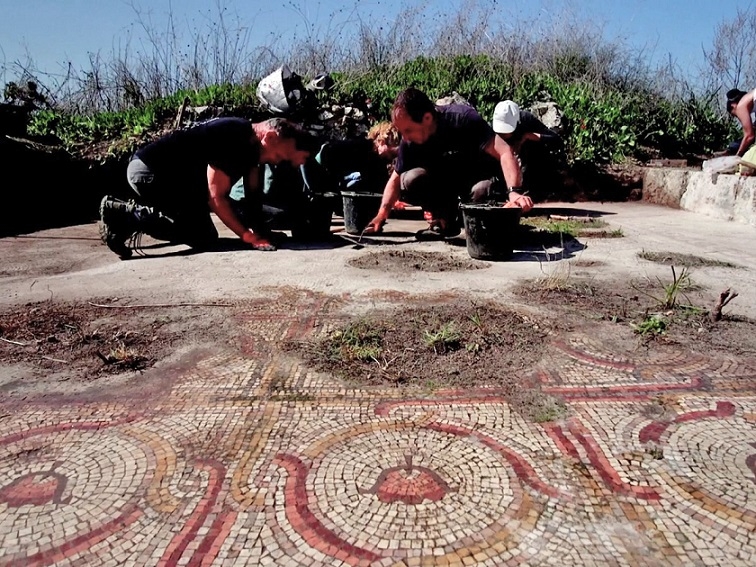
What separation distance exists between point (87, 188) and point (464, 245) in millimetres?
6321

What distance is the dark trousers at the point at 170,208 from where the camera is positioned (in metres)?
5.02

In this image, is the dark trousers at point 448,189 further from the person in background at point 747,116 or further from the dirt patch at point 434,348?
the person in background at point 747,116

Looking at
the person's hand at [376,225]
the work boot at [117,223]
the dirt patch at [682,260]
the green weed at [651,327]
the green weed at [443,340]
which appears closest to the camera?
the green weed at [443,340]

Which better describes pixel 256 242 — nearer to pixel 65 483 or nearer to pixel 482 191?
pixel 482 191

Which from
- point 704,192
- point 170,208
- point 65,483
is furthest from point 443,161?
point 65,483

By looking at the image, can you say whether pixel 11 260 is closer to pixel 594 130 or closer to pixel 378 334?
pixel 378 334

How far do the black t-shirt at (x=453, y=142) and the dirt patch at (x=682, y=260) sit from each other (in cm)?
180

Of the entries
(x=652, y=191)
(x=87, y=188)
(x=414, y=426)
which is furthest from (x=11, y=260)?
(x=652, y=191)

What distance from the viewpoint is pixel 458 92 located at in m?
9.89

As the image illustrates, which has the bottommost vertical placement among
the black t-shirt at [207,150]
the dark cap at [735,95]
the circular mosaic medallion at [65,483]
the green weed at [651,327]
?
the circular mosaic medallion at [65,483]

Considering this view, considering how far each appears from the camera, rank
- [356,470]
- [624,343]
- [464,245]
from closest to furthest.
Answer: [356,470], [624,343], [464,245]

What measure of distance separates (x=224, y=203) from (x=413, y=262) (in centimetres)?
182

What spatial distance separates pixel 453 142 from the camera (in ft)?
17.6

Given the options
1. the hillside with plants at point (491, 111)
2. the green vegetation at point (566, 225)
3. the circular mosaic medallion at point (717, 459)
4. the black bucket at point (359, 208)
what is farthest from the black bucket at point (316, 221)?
the hillside with plants at point (491, 111)
